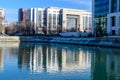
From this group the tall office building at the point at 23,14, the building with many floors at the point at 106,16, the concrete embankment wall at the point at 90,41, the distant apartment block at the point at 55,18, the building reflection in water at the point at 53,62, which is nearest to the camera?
the building reflection in water at the point at 53,62

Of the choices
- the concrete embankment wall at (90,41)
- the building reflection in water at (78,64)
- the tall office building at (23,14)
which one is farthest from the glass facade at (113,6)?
the tall office building at (23,14)

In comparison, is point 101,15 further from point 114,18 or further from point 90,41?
point 90,41

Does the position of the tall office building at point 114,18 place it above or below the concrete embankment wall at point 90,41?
above

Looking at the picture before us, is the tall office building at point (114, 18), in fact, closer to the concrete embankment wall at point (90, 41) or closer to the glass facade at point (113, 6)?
the glass facade at point (113, 6)

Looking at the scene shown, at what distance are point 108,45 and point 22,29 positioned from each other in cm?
7179

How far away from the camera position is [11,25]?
442 ft

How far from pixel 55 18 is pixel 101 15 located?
6882 centimetres

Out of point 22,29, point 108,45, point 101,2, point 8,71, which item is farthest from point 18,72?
point 22,29

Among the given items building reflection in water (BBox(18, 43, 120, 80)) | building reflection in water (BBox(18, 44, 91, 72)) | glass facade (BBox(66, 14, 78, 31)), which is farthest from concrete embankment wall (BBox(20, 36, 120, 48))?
glass facade (BBox(66, 14, 78, 31))

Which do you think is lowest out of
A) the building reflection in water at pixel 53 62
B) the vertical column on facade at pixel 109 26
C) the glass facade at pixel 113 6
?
the building reflection in water at pixel 53 62

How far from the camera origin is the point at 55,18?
152m

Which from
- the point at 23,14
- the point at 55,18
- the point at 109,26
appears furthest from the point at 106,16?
the point at 23,14

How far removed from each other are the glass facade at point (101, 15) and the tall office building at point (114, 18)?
226 centimetres

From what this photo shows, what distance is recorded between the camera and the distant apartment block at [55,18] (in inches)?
5786
